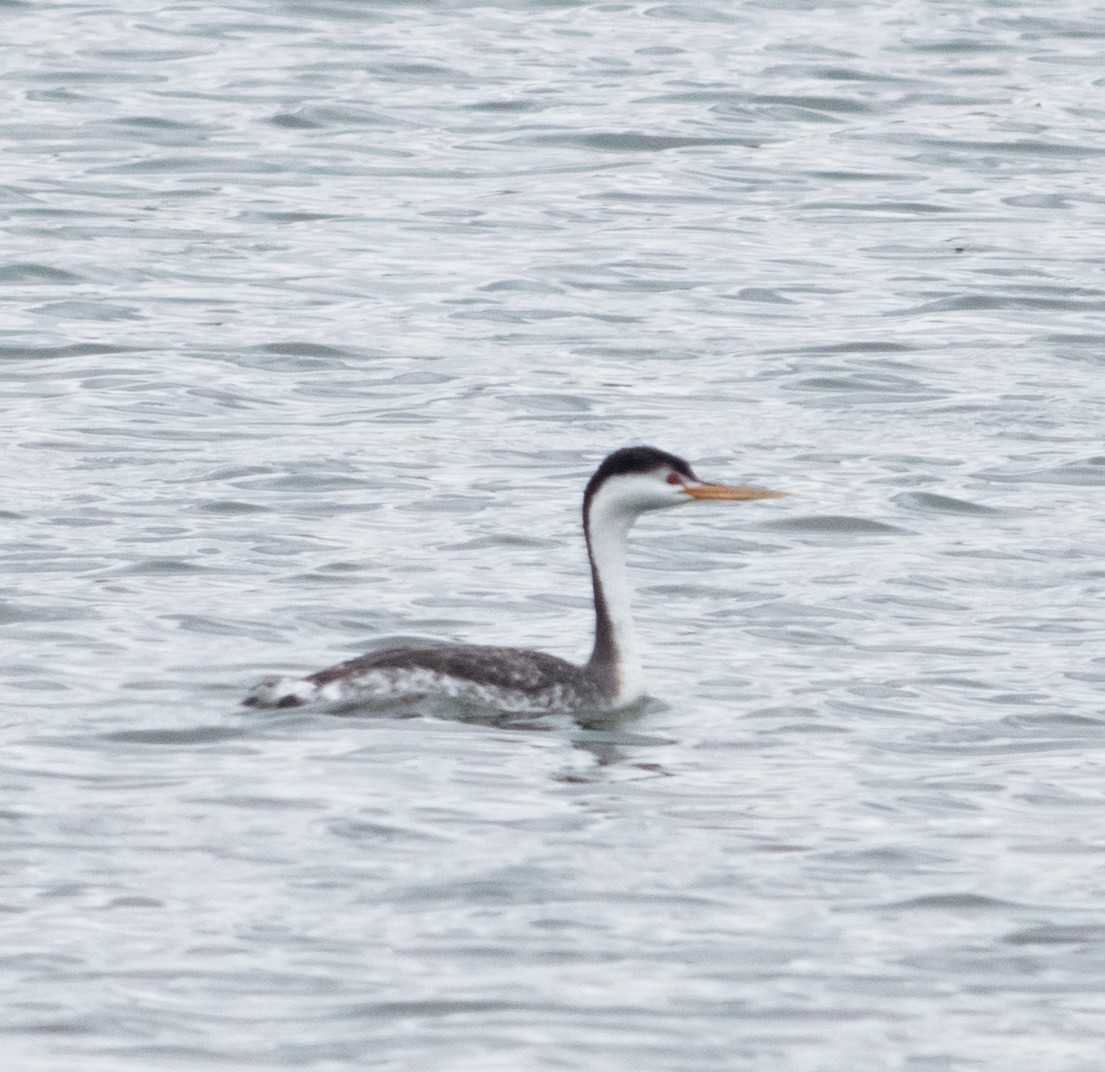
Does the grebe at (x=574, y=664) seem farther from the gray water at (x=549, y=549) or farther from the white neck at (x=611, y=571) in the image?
the gray water at (x=549, y=549)

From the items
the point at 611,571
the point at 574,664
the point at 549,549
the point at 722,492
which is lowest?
the point at 549,549

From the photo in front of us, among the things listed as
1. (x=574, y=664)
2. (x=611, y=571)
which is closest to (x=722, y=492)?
(x=611, y=571)

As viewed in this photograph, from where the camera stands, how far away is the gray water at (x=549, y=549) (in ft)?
28.2

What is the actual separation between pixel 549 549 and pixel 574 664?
7.77 feet

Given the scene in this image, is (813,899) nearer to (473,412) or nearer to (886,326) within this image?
(473,412)

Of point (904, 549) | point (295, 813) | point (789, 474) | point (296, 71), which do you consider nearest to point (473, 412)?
point (789, 474)

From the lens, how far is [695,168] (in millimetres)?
25844

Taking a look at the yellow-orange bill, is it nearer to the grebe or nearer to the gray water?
the grebe

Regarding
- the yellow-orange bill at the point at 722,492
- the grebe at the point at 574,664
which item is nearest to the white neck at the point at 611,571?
the grebe at the point at 574,664

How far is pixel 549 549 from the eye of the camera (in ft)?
47.8

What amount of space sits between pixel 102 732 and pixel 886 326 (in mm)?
10232

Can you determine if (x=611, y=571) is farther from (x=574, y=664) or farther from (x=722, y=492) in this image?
(x=722, y=492)

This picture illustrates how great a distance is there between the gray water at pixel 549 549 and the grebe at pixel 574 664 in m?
0.14

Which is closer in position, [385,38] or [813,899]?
[813,899]
